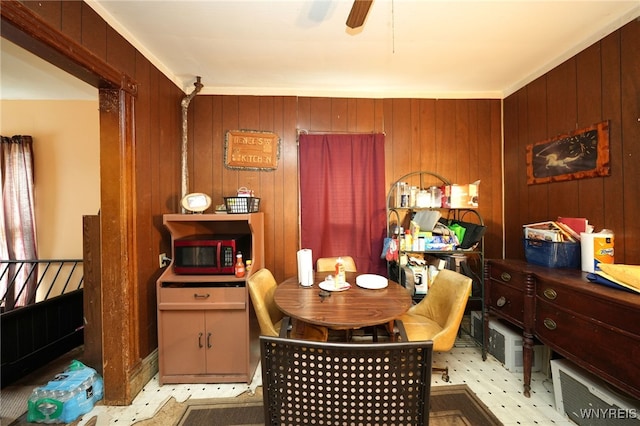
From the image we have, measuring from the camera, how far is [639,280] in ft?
4.12

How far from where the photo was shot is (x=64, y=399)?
1.61 metres

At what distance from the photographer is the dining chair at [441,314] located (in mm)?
1696

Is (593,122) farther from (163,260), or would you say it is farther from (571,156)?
(163,260)

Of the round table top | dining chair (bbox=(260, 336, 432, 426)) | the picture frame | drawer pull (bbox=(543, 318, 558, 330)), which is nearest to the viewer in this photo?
dining chair (bbox=(260, 336, 432, 426))

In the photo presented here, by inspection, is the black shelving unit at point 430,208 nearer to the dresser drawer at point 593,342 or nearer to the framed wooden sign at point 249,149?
the dresser drawer at point 593,342

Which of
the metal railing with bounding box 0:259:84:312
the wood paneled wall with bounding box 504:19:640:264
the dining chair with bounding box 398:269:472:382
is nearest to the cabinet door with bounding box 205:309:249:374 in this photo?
the dining chair with bounding box 398:269:472:382

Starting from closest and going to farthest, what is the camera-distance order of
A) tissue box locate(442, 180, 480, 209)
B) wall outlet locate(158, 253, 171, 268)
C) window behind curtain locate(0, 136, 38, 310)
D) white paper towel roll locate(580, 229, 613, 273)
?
white paper towel roll locate(580, 229, 613, 273) < wall outlet locate(158, 253, 171, 268) < tissue box locate(442, 180, 480, 209) < window behind curtain locate(0, 136, 38, 310)

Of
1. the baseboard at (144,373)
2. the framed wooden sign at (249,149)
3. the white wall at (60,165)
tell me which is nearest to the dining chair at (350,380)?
the baseboard at (144,373)

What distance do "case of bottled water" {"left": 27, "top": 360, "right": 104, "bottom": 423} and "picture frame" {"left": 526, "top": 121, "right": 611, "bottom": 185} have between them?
156 inches

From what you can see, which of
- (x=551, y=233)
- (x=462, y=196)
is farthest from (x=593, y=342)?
(x=462, y=196)

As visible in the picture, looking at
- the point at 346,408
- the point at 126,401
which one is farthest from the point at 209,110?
the point at 346,408

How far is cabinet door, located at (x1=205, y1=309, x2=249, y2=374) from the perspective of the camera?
1.93 metres

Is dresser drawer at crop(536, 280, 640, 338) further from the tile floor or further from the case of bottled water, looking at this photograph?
the case of bottled water

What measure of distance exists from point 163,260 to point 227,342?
0.93 metres
